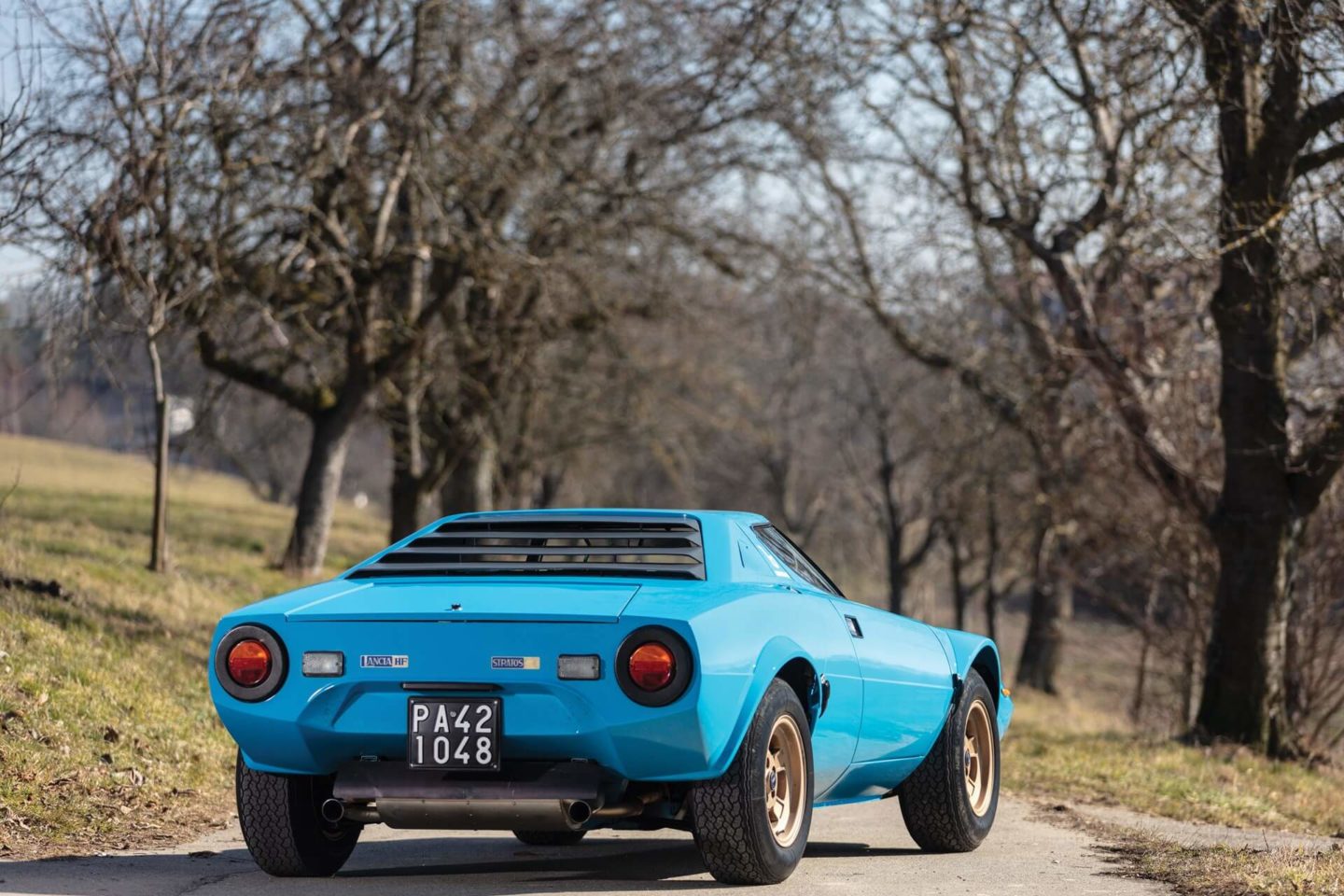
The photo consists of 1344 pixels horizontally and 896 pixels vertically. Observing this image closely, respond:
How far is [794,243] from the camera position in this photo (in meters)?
24.2

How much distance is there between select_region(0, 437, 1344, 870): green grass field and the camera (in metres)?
8.03

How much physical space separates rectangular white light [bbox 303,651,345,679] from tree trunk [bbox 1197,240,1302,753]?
9853mm

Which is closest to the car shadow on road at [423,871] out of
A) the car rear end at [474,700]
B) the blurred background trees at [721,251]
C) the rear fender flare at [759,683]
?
the car rear end at [474,700]

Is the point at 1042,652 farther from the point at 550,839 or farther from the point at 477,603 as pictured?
the point at 477,603

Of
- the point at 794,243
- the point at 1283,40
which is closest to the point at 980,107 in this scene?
the point at 794,243

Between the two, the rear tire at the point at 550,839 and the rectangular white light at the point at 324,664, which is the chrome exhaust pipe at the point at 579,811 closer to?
the rectangular white light at the point at 324,664

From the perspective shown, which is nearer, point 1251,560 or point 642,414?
point 1251,560

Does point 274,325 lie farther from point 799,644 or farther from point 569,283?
point 799,644

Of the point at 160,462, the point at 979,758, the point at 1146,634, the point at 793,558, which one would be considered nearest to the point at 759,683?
the point at 793,558

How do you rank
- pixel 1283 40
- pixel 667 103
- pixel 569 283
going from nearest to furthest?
pixel 1283 40 < pixel 667 103 < pixel 569 283

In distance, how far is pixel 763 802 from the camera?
5.77m

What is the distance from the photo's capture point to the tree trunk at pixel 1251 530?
541 inches

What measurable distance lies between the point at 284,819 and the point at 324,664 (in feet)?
2.69

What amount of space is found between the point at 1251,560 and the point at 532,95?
11174mm
